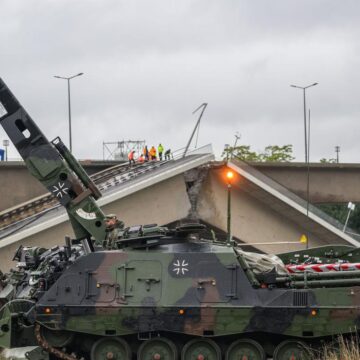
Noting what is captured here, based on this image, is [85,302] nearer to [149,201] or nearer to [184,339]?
[184,339]

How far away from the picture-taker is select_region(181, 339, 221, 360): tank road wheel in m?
19.0

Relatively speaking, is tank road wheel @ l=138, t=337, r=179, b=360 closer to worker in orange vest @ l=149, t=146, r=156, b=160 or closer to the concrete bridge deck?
the concrete bridge deck

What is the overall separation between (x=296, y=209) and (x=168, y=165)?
6.90 meters

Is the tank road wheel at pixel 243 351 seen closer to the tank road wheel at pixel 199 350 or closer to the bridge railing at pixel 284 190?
the tank road wheel at pixel 199 350

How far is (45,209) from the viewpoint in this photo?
42875 mm

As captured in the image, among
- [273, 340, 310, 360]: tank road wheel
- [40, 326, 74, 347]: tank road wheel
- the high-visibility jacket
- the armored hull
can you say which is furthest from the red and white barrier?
the high-visibility jacket

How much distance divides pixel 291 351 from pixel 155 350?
9.81 ft

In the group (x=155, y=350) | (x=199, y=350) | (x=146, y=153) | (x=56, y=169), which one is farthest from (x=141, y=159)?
(x=199, y=350)

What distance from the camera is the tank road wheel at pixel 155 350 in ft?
62.4

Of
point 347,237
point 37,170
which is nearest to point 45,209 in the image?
point 347,237

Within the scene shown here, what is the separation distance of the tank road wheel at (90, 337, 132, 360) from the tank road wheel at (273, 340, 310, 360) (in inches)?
129

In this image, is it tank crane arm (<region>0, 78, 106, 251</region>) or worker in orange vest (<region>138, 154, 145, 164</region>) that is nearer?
tank crane arm (<region>0, 78, 106, 251</region>)

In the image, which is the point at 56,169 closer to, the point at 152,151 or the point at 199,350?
the point at 199,350

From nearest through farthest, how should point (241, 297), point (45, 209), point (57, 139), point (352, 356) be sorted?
1. point (352, 356)
2. point (241, 297)
3. point (57, 139)
4. point (45, 209)
